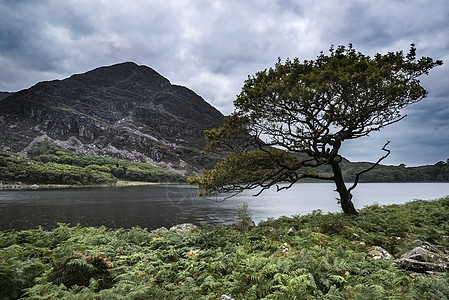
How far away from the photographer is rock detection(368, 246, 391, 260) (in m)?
9.01

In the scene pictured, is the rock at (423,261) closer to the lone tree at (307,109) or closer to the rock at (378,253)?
the rock at (378,253)

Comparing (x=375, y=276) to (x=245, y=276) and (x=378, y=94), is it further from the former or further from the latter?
(x=378, y=94)

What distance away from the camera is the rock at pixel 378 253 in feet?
29.6

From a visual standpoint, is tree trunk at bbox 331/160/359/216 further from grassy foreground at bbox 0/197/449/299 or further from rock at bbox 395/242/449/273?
rock at bbox 395/242/449/273

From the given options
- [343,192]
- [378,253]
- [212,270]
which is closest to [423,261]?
[378,253]

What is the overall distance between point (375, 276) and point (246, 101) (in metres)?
9.49

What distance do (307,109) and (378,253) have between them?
24.6ft

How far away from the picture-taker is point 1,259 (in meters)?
7.35

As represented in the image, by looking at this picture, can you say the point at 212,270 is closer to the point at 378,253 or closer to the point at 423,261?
Result: the point at 378,253

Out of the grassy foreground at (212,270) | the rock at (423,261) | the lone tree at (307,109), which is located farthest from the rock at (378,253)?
the lone tree at (307,109)

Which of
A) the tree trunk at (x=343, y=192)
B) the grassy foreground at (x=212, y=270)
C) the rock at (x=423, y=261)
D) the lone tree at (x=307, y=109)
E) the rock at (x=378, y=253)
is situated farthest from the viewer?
the tree trunk at (x=343, y=192)

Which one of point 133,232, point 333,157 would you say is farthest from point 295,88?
point 133,232

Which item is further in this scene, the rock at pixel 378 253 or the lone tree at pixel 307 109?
the lone tree at pixel 307 109

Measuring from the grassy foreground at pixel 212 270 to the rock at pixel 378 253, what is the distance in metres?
0.27
